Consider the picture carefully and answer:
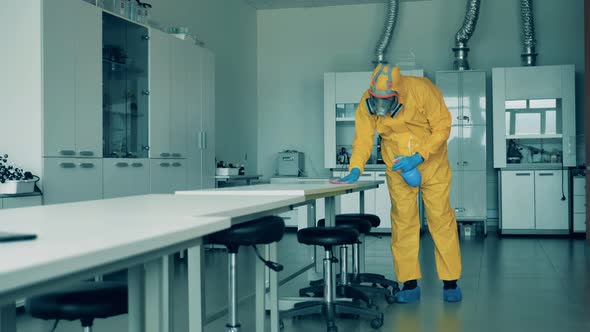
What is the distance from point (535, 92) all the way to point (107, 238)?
24.3 ft

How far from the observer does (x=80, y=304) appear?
5.70 ft

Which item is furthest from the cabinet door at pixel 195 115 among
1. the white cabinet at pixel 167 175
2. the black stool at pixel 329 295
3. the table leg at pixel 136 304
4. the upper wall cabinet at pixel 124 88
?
the table leg at pixel 136 304

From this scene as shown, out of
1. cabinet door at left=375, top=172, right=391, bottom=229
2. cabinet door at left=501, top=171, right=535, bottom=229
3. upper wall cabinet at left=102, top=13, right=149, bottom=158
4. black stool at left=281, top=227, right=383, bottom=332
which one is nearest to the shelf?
cabinet door at left=501, top=171, right=535, bottom=229

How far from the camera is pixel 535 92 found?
25.7 ft

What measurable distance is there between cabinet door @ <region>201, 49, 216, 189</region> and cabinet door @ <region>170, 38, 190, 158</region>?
0.38 metres

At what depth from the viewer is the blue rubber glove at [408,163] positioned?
13.1 ft

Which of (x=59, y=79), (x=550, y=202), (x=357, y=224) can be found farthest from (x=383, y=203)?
(x=59, y=79)

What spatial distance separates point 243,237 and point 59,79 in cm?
231

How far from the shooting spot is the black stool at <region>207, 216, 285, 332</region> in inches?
89.4

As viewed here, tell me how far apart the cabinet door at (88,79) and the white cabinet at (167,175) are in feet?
2.71

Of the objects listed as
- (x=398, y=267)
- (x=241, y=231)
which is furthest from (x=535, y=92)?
(x=241, y=231)

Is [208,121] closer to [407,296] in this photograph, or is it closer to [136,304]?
[407,296]

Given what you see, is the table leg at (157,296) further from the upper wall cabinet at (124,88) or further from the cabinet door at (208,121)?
the cabinet door at (208,121)

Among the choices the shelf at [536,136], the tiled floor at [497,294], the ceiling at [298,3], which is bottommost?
the tiled floor at [497,294]
